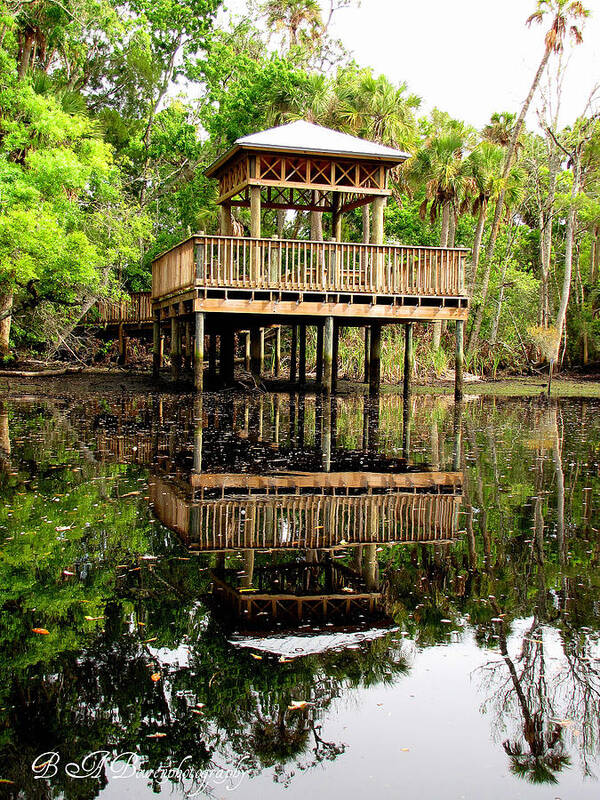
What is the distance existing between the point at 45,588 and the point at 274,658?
1572mm

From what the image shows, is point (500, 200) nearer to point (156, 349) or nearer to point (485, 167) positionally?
point (485, 167)

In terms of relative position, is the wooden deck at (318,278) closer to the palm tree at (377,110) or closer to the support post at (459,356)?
the support post at (459,356)

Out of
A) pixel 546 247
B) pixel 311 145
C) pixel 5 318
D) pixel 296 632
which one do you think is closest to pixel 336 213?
pixel 311 145

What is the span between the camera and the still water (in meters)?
2.76

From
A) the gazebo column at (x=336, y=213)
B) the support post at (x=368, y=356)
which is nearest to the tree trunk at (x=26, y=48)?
the gazebo column at (x=336, y=213)

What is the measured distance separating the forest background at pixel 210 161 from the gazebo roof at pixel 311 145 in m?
3.56

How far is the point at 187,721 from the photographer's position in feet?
9.86

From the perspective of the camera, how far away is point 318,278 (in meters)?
18.5

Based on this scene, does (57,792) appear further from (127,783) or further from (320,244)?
(320,244)

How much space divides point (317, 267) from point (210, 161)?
15.5 m

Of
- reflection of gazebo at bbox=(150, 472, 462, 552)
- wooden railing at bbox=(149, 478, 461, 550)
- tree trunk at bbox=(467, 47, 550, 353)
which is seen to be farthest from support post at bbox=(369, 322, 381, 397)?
wooden railing at bbox=(149, 478, 461, 550)

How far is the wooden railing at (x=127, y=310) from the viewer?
27156 millimetres

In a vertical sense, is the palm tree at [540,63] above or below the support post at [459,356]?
above

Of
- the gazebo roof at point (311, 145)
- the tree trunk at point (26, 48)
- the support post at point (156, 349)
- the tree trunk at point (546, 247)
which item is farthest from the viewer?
the tree trunk at point (546, 247)
